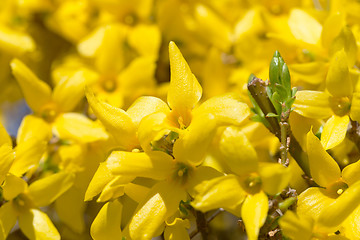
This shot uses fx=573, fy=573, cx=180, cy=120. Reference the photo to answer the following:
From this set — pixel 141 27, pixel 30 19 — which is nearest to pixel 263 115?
pixel 141 27

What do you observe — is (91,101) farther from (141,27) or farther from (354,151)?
(141,27)

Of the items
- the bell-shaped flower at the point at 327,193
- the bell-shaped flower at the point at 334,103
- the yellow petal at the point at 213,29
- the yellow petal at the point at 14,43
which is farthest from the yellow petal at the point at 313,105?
the yellow petal at the point at 14,43

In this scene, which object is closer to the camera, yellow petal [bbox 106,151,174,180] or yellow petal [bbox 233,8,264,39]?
yellow petal [bbox 106,151,174,180]

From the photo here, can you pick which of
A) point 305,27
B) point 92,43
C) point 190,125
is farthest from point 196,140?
point 92,43

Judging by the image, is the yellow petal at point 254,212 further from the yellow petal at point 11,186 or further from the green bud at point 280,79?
the yellow petal at point 11,186

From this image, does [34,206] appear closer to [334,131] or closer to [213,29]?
[334,131]

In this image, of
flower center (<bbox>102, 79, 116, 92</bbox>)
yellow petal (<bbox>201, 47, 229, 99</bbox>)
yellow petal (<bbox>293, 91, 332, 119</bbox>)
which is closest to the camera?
yellow petal (<bbox>293, 91, 332, 119</bbox>)

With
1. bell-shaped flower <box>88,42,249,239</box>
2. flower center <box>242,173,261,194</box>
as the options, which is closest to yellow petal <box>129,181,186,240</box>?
bell-shaped flower <box>88,42,249,239</box>

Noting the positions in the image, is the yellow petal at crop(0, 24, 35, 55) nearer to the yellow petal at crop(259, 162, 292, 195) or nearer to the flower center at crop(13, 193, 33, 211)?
the flower center at crop(13, 193, 33, 211)
